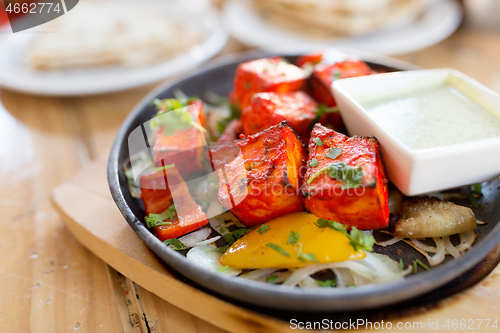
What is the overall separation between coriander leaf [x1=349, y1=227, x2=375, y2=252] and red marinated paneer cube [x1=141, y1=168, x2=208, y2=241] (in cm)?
74

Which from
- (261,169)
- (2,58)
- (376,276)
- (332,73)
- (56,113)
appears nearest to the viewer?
(376,276)

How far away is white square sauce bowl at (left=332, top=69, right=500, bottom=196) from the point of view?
1702mm

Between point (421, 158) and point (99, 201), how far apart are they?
1866mm

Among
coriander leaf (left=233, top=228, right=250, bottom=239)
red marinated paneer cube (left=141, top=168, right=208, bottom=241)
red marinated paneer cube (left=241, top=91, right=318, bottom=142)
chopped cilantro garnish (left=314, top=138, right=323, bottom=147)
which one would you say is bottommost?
coriander leaf (left=233, top=228, right=250, bottom=239)

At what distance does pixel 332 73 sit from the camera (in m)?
2.45

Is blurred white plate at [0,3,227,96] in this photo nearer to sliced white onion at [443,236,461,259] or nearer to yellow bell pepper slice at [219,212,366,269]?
yellow bell pepper slice at [219,212,366,269]

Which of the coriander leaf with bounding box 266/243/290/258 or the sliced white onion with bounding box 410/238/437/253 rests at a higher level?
the coriander leaf with bounding box 266/243/290/258

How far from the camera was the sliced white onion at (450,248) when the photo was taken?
166 centimetres

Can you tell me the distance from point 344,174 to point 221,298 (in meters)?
0.75

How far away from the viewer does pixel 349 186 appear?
1.58 metres

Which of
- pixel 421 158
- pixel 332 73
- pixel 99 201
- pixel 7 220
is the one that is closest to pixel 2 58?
pixel 7 220

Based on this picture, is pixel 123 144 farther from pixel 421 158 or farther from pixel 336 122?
pixel 421 158

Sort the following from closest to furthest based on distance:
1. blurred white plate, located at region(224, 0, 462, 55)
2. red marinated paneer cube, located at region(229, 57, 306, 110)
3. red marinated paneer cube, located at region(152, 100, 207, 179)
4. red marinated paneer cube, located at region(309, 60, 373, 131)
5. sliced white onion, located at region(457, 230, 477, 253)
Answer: sliced white onion, located at region(457, 230, 477, 253), red marinated paneer cube, located at region(152, 100, 207, 179), red marinated paneer cube, located at region(309, 60, 373, 131), red marinated paneer cube, located at region(229, 57, 306, 110), blurred white plate, located at region(224, 0, 462, 55)

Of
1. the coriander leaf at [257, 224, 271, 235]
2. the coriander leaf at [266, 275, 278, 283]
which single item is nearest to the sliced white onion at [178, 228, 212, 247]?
the coriander leaf at [257, 224, 271, 235]
